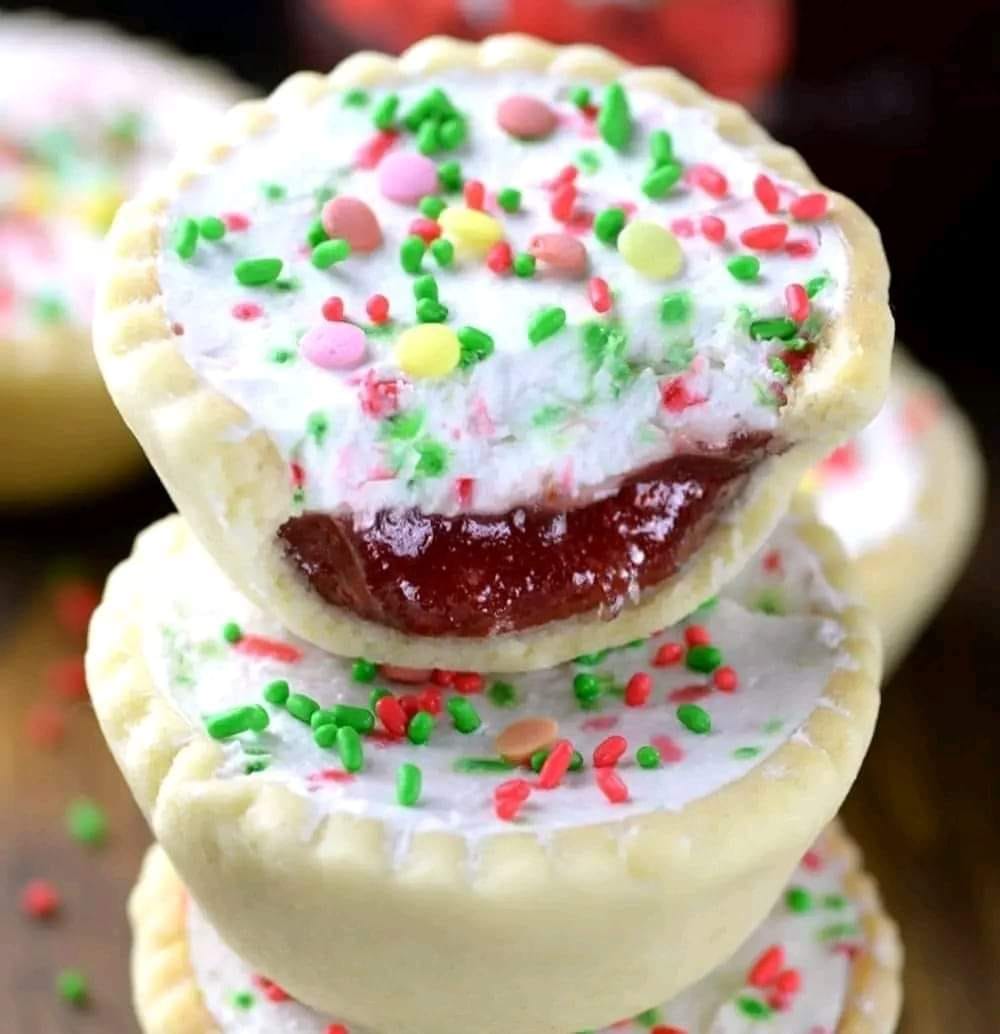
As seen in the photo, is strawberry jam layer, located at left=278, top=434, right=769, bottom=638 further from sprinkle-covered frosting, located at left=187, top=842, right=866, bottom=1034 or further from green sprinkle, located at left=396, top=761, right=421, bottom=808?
sprinkle-covered frosting, located at left=187, top=842, right=866, bottom=1034

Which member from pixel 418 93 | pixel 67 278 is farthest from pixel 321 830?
pixel 67 278

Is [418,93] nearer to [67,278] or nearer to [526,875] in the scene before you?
[526,875]

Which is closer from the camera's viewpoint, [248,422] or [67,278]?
[248,422]

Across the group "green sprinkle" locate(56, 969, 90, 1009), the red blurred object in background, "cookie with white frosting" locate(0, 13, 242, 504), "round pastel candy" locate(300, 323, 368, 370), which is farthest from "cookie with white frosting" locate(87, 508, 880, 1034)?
the red blurred object in background

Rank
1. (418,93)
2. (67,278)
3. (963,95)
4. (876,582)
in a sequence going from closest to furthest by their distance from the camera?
(418,93), (876,582), (67,278), (963,95)

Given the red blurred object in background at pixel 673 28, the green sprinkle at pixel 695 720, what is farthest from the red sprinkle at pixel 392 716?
the red blurred object in background at pixel 673 28

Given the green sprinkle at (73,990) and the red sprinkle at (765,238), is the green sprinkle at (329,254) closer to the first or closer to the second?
the red sprinkle at (765,238)

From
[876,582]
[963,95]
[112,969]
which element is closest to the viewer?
[112,969]

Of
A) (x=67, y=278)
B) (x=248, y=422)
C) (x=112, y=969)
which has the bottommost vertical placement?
(x=112, y=969)
